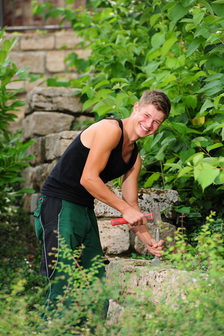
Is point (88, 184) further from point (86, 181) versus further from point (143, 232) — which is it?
point (143, 232)

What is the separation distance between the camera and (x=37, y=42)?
6.85 m

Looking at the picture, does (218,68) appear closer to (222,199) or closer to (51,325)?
(222,199)

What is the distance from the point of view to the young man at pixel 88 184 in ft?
8.28

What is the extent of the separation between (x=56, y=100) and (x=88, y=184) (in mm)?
3070

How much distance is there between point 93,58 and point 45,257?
270 cm

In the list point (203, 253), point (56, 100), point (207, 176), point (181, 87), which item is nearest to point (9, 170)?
point (56, 100)

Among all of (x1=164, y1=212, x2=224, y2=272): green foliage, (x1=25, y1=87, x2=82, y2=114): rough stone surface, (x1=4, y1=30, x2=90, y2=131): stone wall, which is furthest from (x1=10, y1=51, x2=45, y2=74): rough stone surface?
(x1=164, y1=212, x2=224, y2=272): green foliage

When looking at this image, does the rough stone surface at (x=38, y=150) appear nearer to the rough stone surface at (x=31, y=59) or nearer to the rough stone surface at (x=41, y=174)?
the rough stone surface at (x=41, y=174)

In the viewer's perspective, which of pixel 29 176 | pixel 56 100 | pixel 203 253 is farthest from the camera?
pixel 29 176

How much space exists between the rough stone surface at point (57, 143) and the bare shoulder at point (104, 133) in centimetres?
218

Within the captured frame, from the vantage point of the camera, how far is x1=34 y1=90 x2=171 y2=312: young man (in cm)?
252

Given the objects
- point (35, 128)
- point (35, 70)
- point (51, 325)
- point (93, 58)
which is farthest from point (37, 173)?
point (51, 325)

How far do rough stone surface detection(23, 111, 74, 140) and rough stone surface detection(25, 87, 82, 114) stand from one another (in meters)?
0.06

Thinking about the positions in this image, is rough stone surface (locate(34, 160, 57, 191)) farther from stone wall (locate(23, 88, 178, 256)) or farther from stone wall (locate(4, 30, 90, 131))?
stone wall (locate(4, 30, 90, 131))
